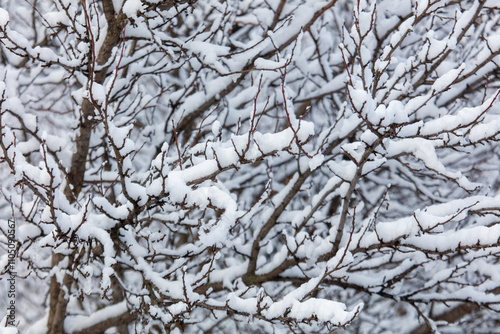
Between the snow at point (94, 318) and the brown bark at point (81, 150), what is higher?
the brown bark at point (81, 150)

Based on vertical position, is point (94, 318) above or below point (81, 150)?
below

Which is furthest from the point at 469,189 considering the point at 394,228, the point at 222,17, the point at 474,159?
the point at 474,159

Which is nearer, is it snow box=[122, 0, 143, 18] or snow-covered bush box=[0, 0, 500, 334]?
snow-covered bush box=[0, 0, 500, 334]

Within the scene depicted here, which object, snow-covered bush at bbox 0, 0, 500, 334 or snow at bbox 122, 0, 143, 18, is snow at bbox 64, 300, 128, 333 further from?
snow at bbox 122, 0, 143, 18

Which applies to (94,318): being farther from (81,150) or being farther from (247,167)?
(247,167)

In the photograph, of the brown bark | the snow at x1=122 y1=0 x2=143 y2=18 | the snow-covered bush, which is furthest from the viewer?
the brown bark

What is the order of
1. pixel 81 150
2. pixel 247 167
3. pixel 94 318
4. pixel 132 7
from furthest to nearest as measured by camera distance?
1. pixel 247 167
2. pixel 94 318
3. pixel 81 150
4. pixel 132 7

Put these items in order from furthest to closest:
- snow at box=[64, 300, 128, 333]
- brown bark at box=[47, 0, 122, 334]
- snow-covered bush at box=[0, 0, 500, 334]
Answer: snow at box=[64, 300, 128, 333], brown bark at box=[47, 0, 122, 334], snow-covered bush at box=[0, 0, 500, 334]

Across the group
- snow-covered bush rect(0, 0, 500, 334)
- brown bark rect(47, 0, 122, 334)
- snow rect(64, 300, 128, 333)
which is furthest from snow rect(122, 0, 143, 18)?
snow rect(64, 300, 128, 333)

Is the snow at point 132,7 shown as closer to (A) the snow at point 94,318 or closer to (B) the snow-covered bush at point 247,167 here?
(B) the snow-covered bush at point 247,167

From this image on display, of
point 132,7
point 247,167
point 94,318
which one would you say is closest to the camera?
point 132,7

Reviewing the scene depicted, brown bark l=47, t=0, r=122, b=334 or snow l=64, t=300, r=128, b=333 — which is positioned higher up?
brown bark l=47, t=0, r=122, b=334


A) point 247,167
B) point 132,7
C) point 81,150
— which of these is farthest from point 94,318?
point 132,7

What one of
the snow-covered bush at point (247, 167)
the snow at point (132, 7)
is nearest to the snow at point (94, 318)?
the snow-covered bush at point (247, 167)
